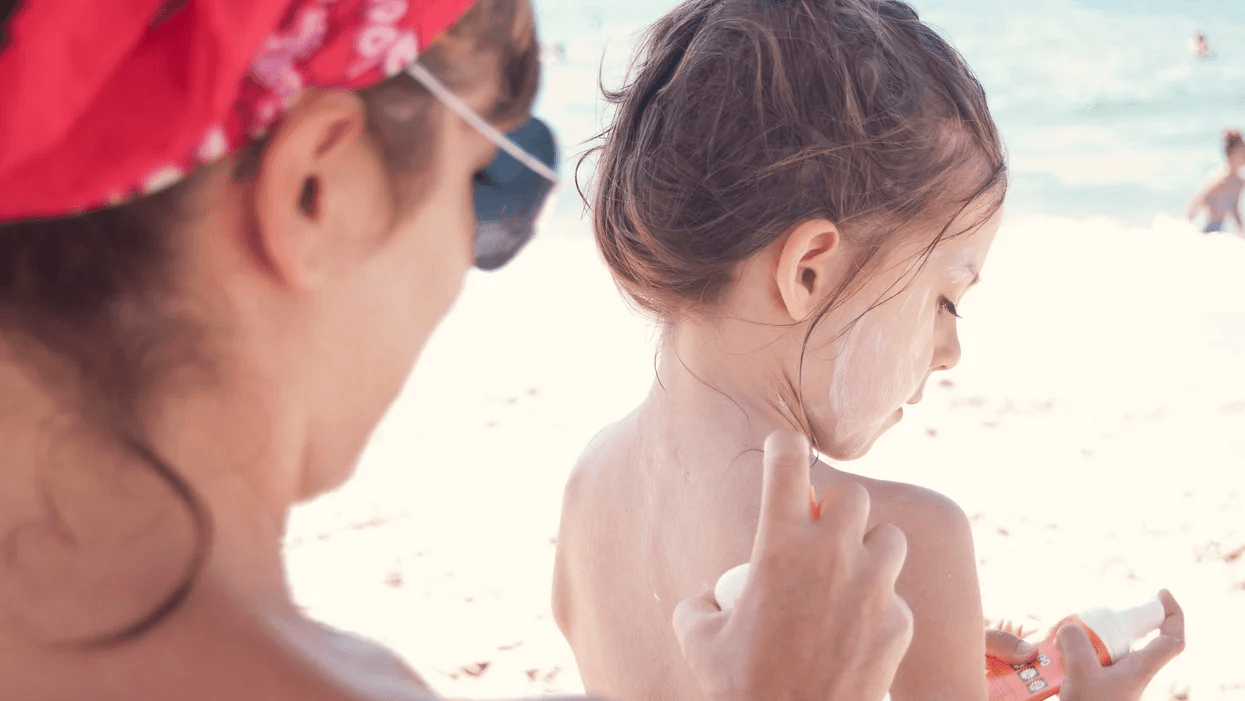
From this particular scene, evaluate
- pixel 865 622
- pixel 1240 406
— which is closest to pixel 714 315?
pixel 865 622

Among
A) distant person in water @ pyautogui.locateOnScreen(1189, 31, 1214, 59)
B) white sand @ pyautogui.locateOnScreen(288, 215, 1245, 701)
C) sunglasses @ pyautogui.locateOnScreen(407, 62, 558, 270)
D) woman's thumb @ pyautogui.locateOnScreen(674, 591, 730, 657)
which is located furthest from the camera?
distant person in water @ pyautogui.locateOnScreen(1189, 31, 1214, 59)

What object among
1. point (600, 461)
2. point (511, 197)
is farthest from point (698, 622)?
point (600, 461)

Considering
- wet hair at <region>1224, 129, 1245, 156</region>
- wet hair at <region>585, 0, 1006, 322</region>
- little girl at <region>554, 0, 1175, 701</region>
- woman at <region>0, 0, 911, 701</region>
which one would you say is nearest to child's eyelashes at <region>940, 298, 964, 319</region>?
little girl at <region>554, 0, 1175, 701</region>

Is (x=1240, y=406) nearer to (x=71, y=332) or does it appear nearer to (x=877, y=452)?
(x=877, y=452)

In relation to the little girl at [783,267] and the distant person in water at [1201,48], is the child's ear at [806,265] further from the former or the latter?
the distant person in water at [1201,48]

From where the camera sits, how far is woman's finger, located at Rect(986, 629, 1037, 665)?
222cm

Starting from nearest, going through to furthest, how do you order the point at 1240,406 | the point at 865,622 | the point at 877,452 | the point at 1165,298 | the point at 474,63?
the point at 474,63 → the point at 865,622 → the point at 877,452 → the point at 1240,406 → the point at 1165,298

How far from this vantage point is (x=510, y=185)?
1.08 m

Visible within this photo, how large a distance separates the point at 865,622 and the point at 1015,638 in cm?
120

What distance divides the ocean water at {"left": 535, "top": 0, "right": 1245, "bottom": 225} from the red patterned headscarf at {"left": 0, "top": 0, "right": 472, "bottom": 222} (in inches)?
332

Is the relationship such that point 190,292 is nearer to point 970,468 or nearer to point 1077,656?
point 1077,656

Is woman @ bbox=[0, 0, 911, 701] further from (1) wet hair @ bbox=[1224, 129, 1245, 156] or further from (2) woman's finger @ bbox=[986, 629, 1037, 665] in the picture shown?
(1) wet hair @ bbox=[1224, 129, 1245, 156]

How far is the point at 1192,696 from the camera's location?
3.40m

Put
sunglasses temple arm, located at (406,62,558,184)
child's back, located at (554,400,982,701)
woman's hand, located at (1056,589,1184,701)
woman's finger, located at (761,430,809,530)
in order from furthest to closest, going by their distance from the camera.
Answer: woman's hand, located at (1056,589,1184,701) → child's back, located at (554,400,982,701) → woman's finger, located at (761,430,809,530) → sunglasses temple arm, located at (406,62,558,184)
